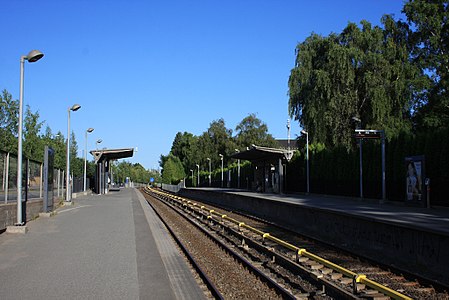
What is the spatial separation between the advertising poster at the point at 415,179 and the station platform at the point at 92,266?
43.6ft

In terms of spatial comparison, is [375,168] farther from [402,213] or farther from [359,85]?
[359,85]

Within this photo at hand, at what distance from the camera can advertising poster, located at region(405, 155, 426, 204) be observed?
23.5 meters

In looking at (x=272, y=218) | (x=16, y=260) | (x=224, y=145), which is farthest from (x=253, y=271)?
(x=224, y=145)

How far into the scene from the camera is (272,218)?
24188 mm

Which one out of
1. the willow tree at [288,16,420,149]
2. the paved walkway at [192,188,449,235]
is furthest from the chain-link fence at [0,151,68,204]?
the willow tree at [288,16,420,149]

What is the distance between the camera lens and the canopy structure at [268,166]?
1695 inches

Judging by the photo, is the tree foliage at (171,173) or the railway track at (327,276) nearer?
the railway track at (327,276)

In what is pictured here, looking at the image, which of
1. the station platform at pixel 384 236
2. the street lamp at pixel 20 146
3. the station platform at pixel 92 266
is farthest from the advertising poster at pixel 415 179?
the street lamp at pixel 20 146

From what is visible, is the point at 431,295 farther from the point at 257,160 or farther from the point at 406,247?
the point at 257,160

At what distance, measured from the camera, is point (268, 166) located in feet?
161

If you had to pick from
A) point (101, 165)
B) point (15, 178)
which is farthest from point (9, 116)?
point (15, 178)

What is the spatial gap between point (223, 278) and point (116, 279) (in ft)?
7.19

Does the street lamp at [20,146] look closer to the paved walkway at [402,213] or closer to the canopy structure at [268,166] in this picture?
the paved walkway at [402,213]

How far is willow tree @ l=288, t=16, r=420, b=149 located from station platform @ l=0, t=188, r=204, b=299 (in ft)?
104
